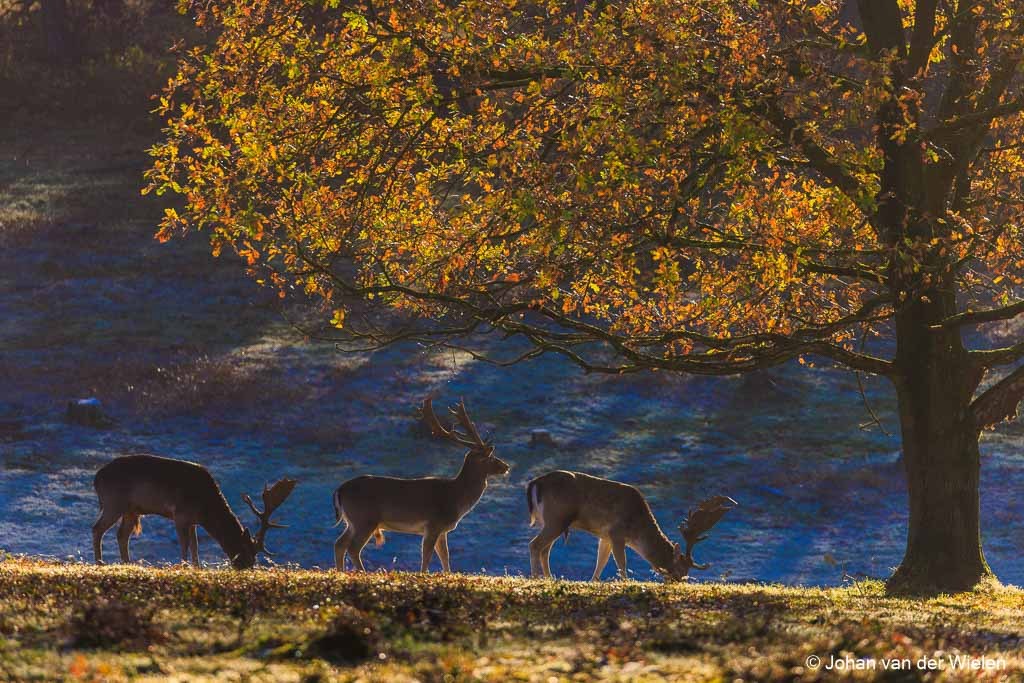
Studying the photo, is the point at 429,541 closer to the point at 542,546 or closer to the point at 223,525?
the point at 542,546

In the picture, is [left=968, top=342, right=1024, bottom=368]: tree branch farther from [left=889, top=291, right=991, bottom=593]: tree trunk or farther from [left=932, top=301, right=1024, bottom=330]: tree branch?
[left=932, top=301, right=1024, bottom=330]: tree branch

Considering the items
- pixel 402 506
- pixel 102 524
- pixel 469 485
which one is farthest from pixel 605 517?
pixel 102 524

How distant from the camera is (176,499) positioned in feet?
63.9

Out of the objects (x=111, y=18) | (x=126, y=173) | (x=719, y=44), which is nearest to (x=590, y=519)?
(x=719, y=44)

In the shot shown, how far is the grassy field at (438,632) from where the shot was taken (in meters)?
9.06

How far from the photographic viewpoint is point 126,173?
5225 cm

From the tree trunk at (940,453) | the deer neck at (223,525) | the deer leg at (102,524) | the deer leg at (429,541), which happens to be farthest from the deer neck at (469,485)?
the tree trunk at (940,453)

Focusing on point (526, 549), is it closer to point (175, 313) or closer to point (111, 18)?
point (175, 313)

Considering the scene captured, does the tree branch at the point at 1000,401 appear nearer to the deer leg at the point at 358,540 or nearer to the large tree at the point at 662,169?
the large tree at the point at 662,169

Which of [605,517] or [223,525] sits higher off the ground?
[223,525]

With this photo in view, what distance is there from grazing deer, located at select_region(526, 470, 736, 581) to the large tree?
2.66 metres

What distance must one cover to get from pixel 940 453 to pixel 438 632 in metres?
9.87

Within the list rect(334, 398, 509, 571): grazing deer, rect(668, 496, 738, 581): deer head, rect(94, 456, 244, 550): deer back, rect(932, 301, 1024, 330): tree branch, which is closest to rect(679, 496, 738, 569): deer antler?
rect(668, 496, 738, 581): deer head

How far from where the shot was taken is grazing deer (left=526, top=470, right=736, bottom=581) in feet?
66.9
